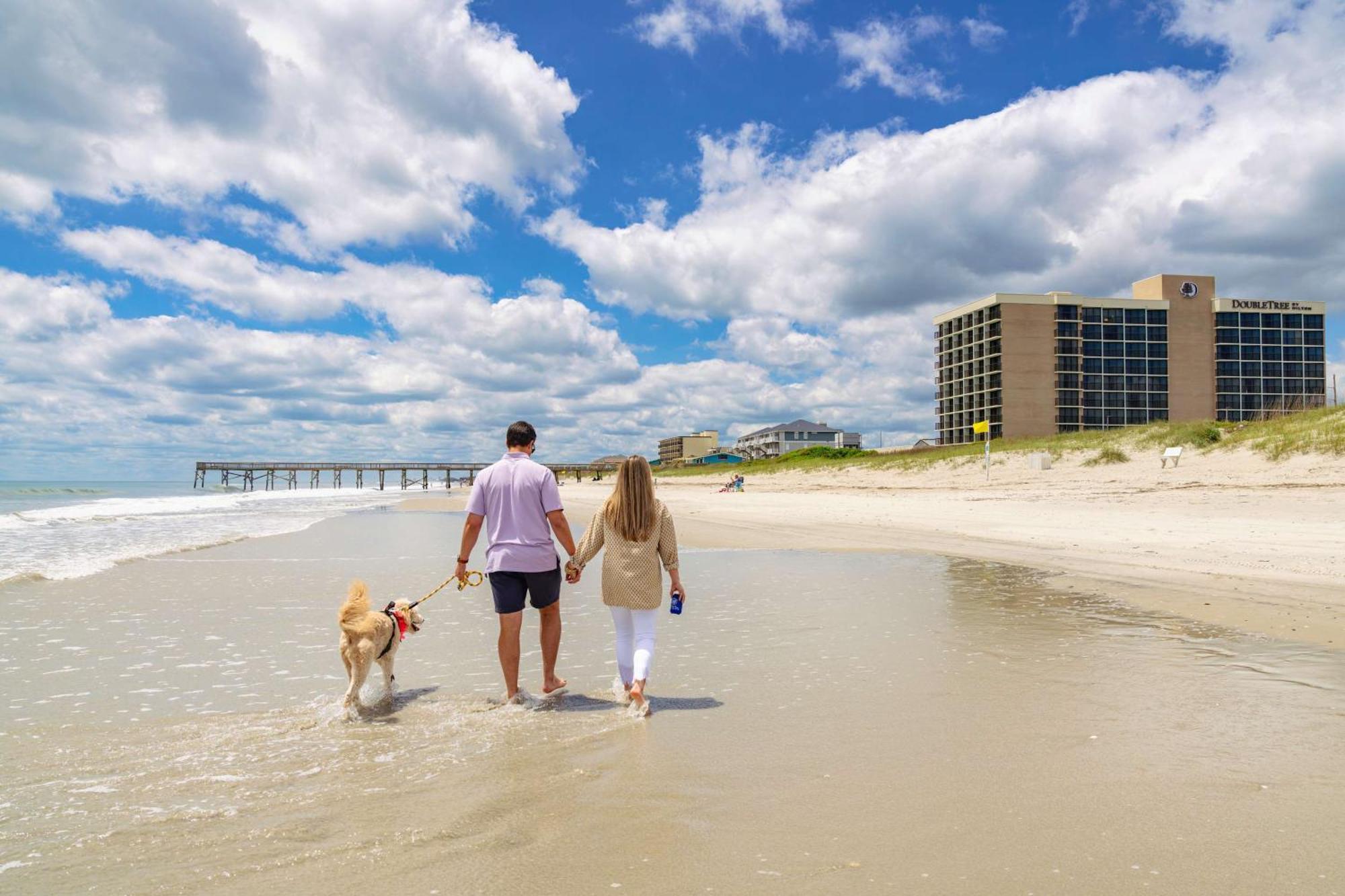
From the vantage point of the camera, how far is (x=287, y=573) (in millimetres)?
13367

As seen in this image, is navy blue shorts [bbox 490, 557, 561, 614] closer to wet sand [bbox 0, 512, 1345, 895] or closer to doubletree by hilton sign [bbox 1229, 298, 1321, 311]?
wet sand [bbox 0, 512, 1345, 895]

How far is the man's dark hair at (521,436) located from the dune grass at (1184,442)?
25.5m

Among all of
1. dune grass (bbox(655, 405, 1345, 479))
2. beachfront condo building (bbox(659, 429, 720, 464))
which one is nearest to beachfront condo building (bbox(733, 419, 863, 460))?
beachfront condo building (bbox(659, 429, 720, 464))

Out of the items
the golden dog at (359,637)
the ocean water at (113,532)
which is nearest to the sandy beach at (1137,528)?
the golden dog at (359,637)

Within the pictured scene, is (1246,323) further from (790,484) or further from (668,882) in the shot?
(668,882)

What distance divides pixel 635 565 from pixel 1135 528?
46.1 ft

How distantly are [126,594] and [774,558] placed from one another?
9896 millimetres

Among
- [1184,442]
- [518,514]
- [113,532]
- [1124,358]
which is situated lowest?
[113,532]

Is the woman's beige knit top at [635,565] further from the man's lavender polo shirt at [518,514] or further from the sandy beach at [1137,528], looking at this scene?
the sandy beach at [1137,528]

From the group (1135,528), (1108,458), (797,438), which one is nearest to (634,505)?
(1135,528)

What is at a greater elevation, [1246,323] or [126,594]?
[1246,323]

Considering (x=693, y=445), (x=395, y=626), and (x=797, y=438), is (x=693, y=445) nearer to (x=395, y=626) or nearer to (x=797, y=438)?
(x=797, y=438)

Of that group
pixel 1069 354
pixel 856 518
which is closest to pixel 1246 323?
pixel 1069 354

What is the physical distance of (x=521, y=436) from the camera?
6156mm
